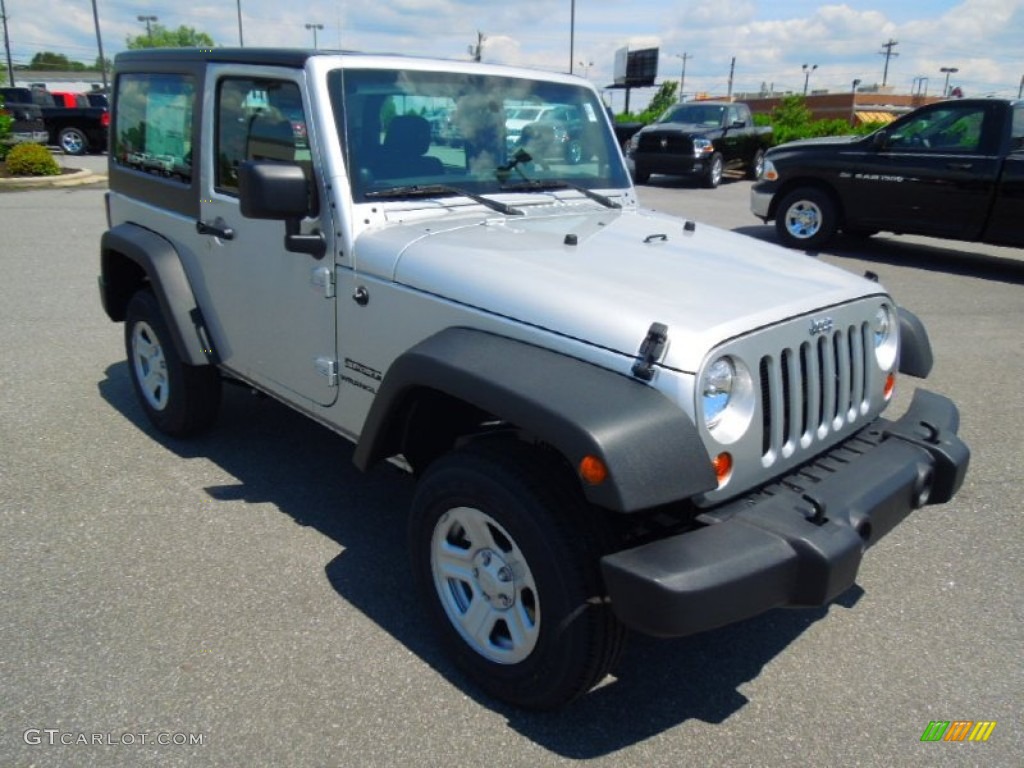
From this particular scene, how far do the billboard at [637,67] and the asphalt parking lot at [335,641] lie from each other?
94.2ft

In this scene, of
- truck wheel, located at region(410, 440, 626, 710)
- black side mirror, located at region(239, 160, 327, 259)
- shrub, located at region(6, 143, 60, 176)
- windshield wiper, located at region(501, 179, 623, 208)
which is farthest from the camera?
shrub, located at region(6, 143, 60, 176)

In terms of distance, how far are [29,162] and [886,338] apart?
55.2ft

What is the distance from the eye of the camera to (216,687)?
277 cm

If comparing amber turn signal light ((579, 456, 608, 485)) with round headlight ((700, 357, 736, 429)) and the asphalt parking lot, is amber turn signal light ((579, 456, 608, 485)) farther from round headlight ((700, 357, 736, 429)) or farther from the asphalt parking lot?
the asphalt parking lot

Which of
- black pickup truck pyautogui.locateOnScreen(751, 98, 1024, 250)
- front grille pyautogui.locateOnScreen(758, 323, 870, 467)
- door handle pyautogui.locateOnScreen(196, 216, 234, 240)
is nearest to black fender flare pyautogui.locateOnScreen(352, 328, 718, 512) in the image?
front grille pyautogui.locateOnScreen(758, 323, 870, 467)

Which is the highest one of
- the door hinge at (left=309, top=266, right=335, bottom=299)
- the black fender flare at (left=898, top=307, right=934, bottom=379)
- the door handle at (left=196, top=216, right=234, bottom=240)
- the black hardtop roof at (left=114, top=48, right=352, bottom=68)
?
the black hardtop roof at (left=114, top=48, right=352, bottom=68)

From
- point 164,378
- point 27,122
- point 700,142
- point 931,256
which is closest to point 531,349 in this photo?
point 164,378

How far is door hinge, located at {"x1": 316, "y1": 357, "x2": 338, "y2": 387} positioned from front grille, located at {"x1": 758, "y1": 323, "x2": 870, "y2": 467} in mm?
1688

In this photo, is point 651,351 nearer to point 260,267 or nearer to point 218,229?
point 260,267

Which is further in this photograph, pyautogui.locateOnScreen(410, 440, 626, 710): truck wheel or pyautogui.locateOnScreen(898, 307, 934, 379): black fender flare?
pyautogui.locateOnScreen(898, 307, 934, 379): black fender flare

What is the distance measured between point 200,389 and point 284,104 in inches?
65.7

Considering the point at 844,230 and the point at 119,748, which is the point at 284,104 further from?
the point at 844,230

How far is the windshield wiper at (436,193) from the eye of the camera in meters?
3.33

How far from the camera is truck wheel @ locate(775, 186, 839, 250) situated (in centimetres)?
1066
